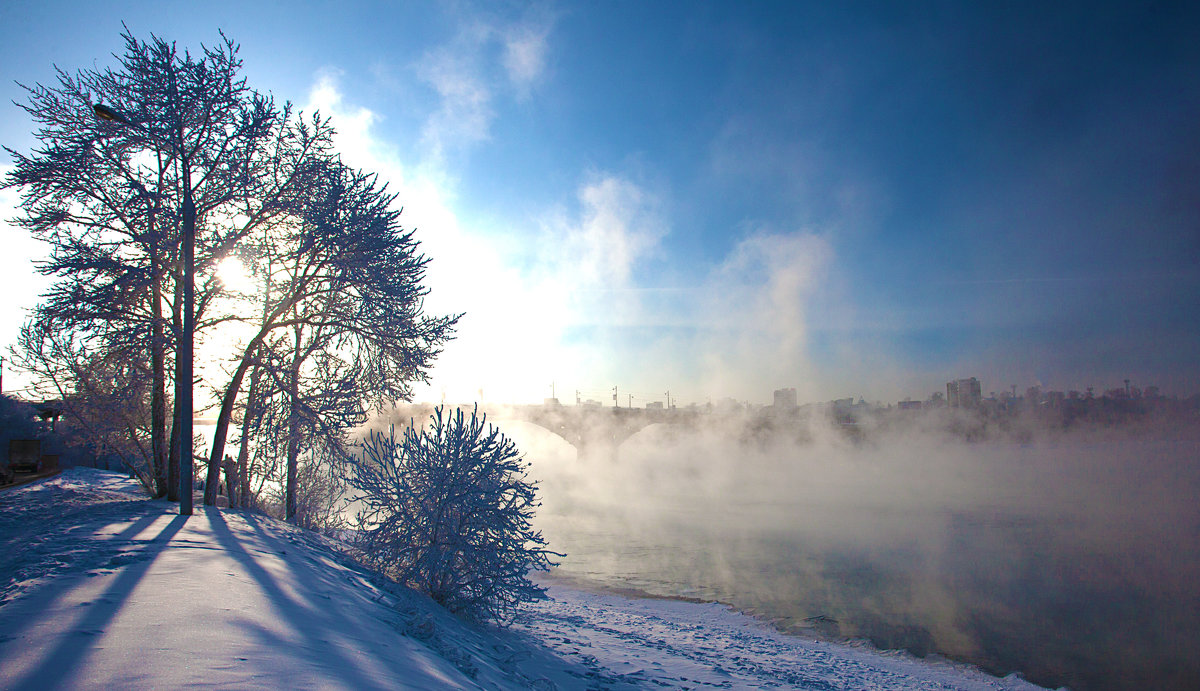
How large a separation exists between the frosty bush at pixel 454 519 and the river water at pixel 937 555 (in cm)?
882

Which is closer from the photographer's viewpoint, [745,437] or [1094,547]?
[1094,547]

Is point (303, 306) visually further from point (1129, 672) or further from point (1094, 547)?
point (1094, 547)

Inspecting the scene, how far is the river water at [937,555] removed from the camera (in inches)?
561

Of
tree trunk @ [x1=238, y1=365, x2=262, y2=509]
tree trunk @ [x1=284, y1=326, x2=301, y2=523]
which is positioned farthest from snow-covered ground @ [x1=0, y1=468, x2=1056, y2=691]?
tree trunk @ [x1=238, y1=365, x2=262, y2=509]

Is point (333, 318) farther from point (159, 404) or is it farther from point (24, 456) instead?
point (24, 456)

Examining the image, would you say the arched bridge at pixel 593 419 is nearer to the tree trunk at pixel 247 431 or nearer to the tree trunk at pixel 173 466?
the tree trunk at pixel 247 431

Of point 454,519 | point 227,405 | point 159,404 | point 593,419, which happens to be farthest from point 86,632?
point 593,419

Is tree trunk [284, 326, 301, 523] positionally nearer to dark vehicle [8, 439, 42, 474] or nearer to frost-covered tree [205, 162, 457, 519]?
frost-covered tree [205, 162, 457, 519]

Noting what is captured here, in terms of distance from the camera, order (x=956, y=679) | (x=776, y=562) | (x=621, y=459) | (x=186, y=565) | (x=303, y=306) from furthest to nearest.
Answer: (x=621, y=459) → (x=776, y=562) → (x=303, y=306) → (x=956, y=679) → (x=186, y=565)

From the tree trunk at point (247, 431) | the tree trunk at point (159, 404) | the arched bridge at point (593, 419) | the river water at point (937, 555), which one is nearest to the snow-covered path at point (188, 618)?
the tree trunk at point (247, 431)

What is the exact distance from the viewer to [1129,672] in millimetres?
12797

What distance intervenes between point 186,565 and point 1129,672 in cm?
1896

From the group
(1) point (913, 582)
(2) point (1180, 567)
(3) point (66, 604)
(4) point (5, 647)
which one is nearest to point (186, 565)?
(3) point (66, 604)

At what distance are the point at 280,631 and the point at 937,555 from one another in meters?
26.2
